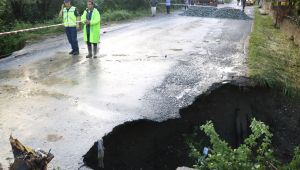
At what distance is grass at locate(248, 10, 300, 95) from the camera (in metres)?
8.01

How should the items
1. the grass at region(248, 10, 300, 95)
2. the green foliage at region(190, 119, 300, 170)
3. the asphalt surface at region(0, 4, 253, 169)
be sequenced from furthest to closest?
1. the grass at region(248, 10, 300, 95)
2. the asphalt surface at region(0, 4, 253, 169)
3. the green foliage at region(190, 119, 300, 170)

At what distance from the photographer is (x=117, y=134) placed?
571 centimetres

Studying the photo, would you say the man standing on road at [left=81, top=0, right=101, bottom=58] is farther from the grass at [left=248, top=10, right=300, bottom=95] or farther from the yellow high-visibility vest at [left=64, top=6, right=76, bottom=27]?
the grass at [left=248, top=10, right=300, bottom=95]

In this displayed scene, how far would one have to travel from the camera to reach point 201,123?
24.0 ft

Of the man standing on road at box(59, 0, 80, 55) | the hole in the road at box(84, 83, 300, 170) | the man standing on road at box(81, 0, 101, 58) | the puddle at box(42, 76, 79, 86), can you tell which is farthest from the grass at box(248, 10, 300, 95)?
the man standing on road at box(59, 0, 80, 55)

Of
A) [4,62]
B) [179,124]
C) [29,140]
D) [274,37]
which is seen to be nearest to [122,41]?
[4,62]

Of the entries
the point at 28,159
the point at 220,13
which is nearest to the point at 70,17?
the point at 28,159

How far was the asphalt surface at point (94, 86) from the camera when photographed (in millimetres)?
5438

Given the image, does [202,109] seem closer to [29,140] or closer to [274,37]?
[29,140]

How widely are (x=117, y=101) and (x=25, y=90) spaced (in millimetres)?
2023

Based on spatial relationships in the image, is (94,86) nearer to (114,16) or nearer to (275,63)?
(275,63)

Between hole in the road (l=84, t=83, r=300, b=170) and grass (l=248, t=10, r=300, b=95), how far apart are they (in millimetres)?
305

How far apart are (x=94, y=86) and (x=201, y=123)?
240 centimetres

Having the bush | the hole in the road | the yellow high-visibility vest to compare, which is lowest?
the hole in the road
